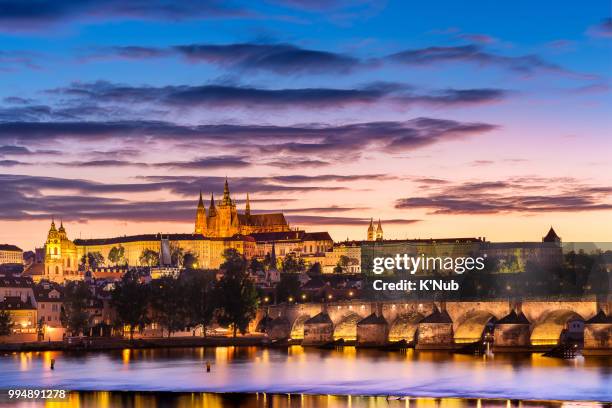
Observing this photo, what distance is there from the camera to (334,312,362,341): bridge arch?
106 meters

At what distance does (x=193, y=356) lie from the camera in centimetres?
9569

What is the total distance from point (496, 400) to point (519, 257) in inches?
4999

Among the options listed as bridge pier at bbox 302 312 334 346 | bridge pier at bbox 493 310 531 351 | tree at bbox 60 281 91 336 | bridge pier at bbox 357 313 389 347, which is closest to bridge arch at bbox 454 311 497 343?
bridge pier at bbox 493 310 531 351

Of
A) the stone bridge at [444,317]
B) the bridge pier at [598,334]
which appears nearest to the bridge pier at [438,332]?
the stone bridge at [444,317]

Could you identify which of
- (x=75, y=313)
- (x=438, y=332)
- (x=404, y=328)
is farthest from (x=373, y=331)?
(x=75, y=313)

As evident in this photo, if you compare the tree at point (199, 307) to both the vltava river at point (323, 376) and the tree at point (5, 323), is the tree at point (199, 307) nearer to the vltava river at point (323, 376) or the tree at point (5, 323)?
the tree at point (5, 323)

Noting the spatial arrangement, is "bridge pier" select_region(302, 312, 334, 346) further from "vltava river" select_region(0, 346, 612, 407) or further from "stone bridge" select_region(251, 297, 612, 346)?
"vltava river" select_region(0, 346, 612, 407)

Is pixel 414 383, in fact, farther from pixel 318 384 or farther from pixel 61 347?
pixel 61 347

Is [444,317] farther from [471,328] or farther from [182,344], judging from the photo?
[182,344]

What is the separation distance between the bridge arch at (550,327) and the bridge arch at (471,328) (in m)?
3.85

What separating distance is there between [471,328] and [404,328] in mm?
6438

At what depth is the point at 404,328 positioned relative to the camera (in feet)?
332

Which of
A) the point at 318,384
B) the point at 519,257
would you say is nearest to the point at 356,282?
the point at 519,257

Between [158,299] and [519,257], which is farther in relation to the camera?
[519,257]
